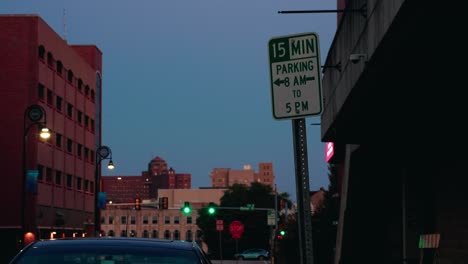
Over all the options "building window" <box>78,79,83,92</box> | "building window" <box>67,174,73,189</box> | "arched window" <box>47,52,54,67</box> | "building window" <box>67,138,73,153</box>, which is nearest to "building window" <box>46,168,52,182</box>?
"building window" <box>67,174,73,189</box>

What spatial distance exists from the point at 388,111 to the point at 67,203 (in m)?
54.2

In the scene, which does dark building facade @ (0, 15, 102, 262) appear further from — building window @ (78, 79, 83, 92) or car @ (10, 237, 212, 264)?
car @ (10, 237, 212, 264)

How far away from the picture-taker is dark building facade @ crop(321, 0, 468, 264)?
13.2 m

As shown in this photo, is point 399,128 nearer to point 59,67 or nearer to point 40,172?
point 40,172

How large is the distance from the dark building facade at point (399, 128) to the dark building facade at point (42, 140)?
76.0ft

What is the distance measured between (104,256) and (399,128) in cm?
1719

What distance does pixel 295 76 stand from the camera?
7762mm

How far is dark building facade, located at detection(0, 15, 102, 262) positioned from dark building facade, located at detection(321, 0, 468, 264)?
23151mm

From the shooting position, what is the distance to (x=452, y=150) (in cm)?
2156

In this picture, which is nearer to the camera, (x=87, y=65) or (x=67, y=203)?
(x=67, y=203)

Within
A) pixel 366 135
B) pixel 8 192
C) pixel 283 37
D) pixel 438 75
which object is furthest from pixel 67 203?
pixel 283 37

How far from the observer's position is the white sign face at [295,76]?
25.1ft

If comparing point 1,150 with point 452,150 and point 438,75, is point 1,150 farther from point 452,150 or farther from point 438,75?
point 438,75

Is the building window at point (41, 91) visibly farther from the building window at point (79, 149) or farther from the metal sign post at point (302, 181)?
the metal sign post at point (302, 181)
